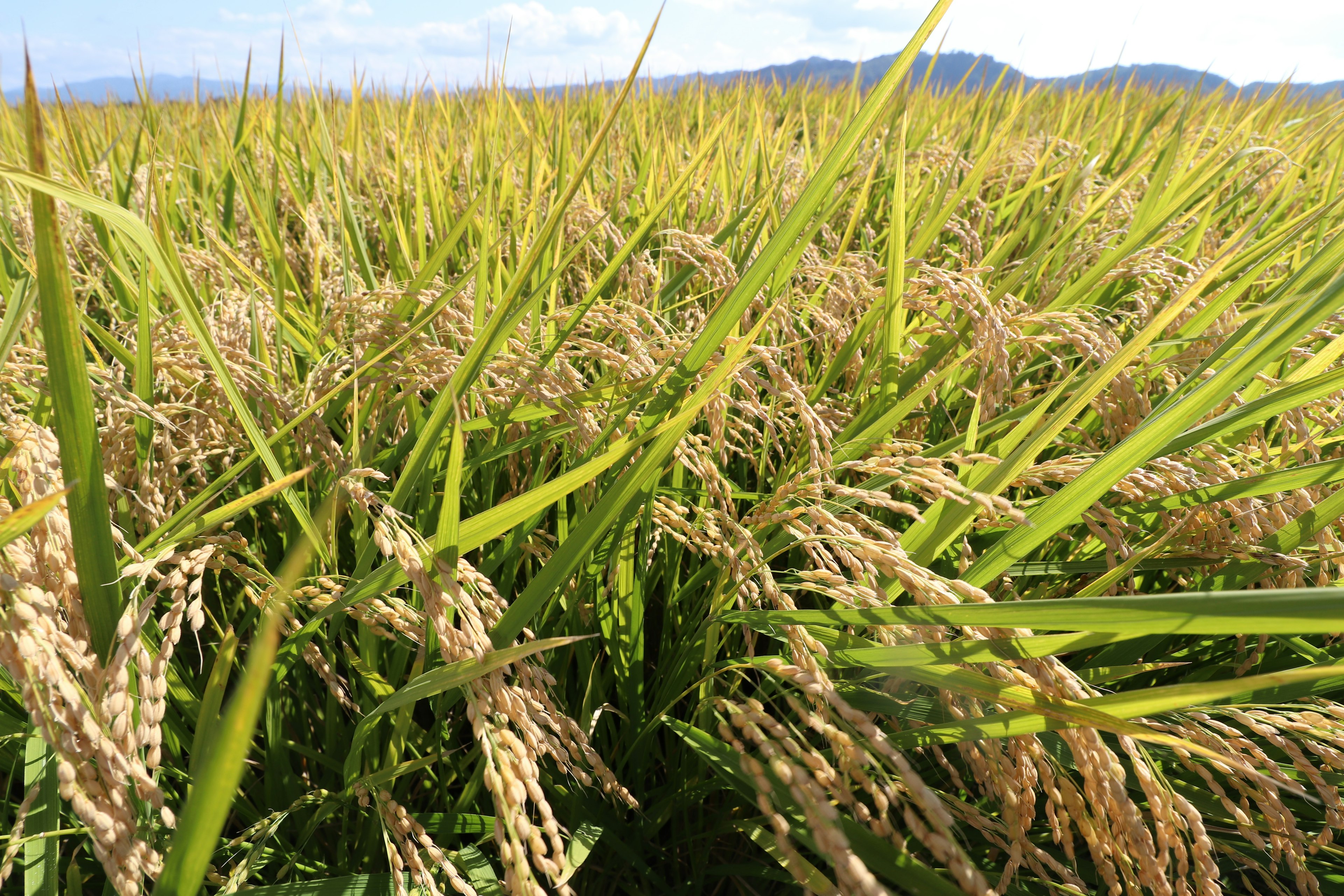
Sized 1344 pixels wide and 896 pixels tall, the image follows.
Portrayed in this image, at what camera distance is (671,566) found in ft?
3.83

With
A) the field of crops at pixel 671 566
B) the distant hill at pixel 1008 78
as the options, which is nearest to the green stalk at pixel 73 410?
the field of crops at pixel 671 566

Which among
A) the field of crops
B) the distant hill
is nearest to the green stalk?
the field of crops

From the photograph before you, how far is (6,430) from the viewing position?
0.74 metres

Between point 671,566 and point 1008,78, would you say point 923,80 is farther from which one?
point 1008,78

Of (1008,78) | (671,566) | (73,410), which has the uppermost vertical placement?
(1008,78)

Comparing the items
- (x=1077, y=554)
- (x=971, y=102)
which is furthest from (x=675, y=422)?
(x=971, y=102)

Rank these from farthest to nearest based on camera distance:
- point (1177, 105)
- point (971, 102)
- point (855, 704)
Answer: point (1177, 105) < point (971, 102) < point (855, 704)

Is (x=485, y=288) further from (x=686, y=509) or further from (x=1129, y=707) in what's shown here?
(x=1129, y=707)

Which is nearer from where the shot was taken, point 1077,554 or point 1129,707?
point 1129,707

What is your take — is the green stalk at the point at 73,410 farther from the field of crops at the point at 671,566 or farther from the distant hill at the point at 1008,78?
the distant hill at the point at 1008,78

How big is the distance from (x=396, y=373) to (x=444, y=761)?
588 millimetres

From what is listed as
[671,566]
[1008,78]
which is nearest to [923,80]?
[671,566]

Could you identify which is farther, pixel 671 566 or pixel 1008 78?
pixel 1008 78

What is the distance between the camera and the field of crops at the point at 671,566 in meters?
0.59
